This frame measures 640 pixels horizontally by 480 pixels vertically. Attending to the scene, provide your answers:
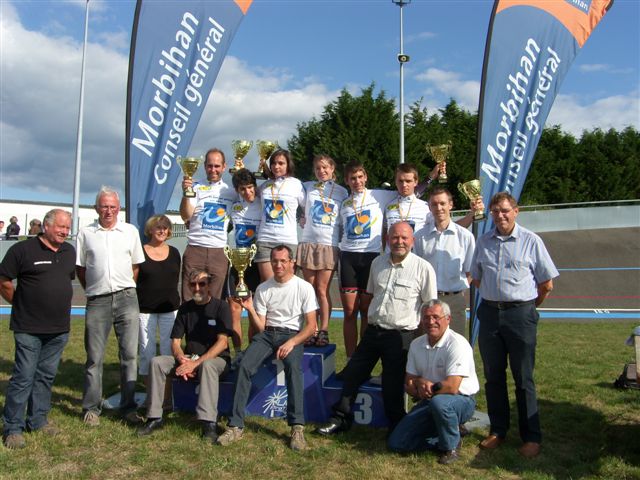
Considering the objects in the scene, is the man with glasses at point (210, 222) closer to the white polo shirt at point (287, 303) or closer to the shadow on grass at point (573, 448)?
the white polo shirt at point (287, 303)

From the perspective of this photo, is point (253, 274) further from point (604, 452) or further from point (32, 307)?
point (604, 452)

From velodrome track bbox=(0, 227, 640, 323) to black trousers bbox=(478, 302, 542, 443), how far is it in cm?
792

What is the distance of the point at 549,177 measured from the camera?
3503 cm

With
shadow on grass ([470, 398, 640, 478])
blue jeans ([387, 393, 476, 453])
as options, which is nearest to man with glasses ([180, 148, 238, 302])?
blue jeans ([387, 393, 476, 453])

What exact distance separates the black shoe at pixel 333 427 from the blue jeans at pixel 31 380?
2.22m

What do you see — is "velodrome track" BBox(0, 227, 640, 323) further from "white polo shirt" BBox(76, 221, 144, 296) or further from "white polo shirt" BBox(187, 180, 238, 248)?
"white polo shirt" BBox(76, 221, 144, 296)

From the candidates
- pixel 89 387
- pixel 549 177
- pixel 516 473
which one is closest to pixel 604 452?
pixel 516 473

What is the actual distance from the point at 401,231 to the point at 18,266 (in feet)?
9.75

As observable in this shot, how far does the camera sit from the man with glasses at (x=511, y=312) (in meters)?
4.12

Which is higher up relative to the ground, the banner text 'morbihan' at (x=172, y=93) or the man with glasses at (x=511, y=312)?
the banner text 'morbihan' at (x=172, y=93)

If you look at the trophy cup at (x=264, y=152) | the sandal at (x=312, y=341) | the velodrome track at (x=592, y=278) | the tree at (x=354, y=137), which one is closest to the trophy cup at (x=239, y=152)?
the trophy cup at (x=264, y=152)

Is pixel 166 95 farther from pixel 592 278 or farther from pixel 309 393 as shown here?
pixel 592 278

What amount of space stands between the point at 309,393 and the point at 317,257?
131cm

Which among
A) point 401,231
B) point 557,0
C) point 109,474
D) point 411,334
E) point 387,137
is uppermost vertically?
point 387,137
